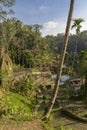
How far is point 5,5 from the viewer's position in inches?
840

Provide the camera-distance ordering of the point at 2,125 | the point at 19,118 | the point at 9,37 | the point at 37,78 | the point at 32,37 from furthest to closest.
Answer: the point at 32,37 → the point at 9,37 → the point at 37,78 → the point at 19,118 → the point at 2,125

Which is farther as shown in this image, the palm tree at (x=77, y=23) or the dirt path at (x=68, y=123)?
the palm tree at (x=77, y=23)

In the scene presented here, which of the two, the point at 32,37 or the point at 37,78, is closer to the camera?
the point at 37,78

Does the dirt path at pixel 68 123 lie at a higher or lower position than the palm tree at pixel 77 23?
lower

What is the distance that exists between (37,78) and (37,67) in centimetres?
2640

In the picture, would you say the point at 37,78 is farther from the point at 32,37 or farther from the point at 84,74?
the point at 32,37

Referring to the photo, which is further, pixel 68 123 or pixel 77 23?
pixel 77 23

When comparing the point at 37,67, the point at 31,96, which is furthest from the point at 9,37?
the point at 31,96

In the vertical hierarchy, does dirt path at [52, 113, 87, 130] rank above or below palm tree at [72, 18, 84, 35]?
below

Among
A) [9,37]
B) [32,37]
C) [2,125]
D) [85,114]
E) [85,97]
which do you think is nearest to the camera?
[2,125]

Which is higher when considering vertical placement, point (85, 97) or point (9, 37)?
point (9, 37)

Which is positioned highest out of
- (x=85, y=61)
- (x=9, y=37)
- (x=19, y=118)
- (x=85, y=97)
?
(x=9, y=37)

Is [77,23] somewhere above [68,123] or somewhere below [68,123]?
above

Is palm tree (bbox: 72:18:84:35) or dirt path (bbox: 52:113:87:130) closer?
dirt path (bbox: 52:113:87:130)
